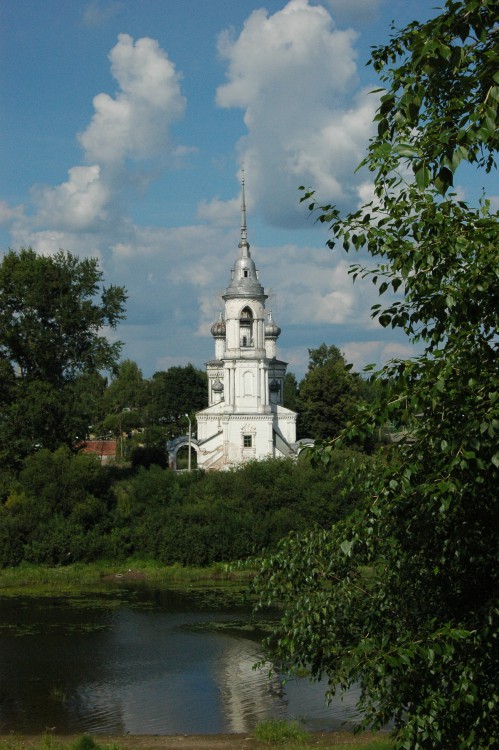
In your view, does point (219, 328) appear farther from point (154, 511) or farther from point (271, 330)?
point (154, 511)

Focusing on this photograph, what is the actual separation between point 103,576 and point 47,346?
34.1ft

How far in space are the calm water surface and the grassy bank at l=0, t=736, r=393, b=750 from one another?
0.56 m

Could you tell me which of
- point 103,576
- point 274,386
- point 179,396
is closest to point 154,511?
point 103,576

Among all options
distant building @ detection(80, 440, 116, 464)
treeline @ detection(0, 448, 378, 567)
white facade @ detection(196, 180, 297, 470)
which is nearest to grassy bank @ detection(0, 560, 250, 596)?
treeline @ detection(0, 448, 378, 567)

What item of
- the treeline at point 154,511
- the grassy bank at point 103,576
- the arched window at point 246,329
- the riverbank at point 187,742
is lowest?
the riverbank at point 187,742

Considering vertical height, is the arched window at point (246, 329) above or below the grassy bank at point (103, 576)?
above

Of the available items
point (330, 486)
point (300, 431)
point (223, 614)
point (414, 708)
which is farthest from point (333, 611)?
point (300, 431)

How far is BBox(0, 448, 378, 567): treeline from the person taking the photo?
3117 centimetres

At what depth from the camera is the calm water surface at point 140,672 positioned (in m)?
15.8

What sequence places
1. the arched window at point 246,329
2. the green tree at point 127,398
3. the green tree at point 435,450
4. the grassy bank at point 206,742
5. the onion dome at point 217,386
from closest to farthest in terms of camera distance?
1. the green tree at point 435,450
2. the grassy bank at point 206,742
3. the arched window at point 246,329
4. the onion dome at point 217,386
5. the green tree at point 127,398

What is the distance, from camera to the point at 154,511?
3366cm

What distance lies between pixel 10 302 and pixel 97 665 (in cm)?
2001

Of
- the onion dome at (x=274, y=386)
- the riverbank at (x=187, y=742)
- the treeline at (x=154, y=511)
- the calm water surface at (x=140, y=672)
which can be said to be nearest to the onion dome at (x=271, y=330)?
the onion dome at (x=274, y=386)

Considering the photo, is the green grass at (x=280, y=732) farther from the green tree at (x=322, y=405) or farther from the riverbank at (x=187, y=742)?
the green tree at (x=322, y=405)
